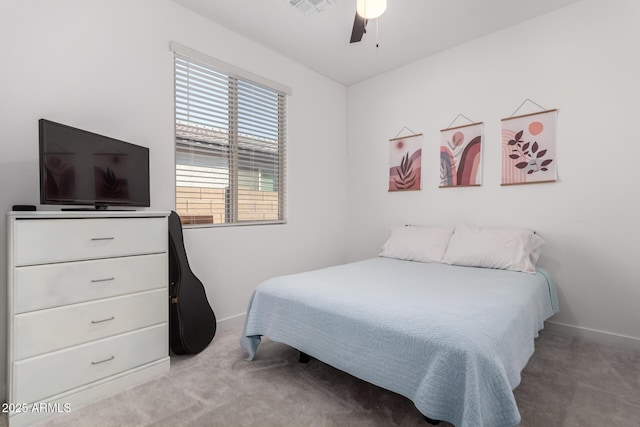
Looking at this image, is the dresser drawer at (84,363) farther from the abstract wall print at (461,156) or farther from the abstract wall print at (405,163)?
the abstract wall print at (461,156)

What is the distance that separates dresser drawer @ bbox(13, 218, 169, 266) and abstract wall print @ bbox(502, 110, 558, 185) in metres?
2.85

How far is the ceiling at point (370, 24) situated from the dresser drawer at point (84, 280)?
78.9 inches

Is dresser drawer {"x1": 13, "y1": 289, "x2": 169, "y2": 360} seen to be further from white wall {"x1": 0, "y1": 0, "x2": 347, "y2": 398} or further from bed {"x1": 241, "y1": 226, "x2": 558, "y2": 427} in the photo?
bed {"x1": 241, "y1": 226, "x2": 558, "y2": 427}

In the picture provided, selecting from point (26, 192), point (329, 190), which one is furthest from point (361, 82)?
point (26, 192)

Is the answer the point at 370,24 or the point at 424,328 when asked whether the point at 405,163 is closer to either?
the point at 370,24

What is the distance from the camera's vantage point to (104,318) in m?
1.71

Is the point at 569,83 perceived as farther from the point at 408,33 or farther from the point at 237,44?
Result: the point at 237,44

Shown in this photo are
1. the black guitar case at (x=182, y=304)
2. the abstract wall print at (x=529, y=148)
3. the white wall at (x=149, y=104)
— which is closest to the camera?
the white wall at (x=149, y=104)

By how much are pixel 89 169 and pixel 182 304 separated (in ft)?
3.33

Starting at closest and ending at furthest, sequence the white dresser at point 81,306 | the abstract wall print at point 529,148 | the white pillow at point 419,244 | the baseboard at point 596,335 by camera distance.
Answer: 1. the white dresser at point 81,306
2. the baseboard at point 596,335
3. the abstract wall print at point 529,148
4. the white pillow at point 419,244

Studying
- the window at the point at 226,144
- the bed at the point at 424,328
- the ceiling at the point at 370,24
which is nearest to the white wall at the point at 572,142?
the ceiling at the point at 370,24

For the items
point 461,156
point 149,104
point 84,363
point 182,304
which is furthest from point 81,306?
point 461,156

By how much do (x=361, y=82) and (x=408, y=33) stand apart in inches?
42.3

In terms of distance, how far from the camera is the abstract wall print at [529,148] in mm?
2592
